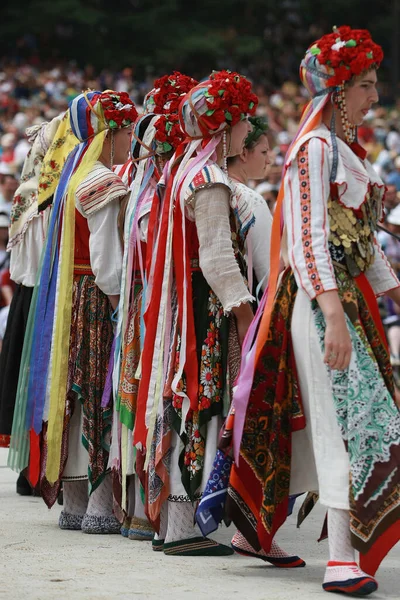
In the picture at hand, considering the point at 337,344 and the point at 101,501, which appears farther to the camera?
the point at 101,501

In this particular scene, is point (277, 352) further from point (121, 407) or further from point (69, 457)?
point (69, 457)

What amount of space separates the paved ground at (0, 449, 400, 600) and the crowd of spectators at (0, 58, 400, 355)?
5.25 m

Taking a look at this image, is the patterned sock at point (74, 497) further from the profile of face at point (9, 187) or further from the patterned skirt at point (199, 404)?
the profile of face at point (9, 187)

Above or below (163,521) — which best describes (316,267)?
above

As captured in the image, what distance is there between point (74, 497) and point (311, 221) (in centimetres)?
220

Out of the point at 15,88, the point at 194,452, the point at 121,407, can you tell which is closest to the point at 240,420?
the point at 194,452

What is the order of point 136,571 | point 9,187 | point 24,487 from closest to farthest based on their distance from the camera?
point 136,571 < point 24,487 < point 9,187

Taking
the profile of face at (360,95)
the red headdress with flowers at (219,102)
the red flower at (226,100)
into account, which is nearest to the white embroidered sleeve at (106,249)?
the red headdress with flowers at (219,102)

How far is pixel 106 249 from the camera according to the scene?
222 inches

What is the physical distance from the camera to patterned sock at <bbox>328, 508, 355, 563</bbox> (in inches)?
170

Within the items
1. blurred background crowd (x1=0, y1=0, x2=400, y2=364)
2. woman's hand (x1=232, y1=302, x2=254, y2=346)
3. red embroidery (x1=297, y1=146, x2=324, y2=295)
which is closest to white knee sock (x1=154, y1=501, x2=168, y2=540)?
woman's hand (x1=232, y1=302, x2=254, y2=346)

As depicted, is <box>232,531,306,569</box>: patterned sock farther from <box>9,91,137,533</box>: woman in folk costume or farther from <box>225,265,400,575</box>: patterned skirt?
<box>9,91,137,533</box>: woman in folk costume

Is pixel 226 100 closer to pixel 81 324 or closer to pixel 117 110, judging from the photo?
pixel 117 110

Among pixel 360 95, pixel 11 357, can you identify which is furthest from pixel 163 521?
pixel 360 95
